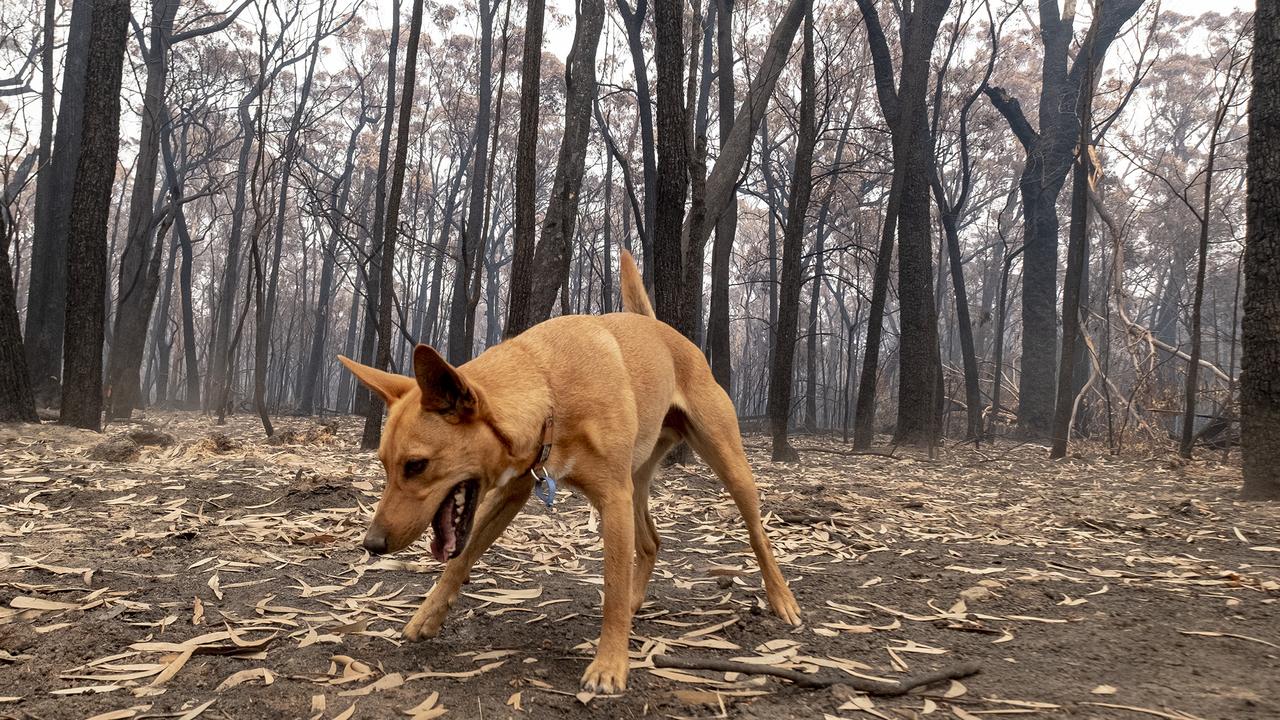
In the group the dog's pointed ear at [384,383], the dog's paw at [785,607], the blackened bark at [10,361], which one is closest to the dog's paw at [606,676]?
the dog's paw at [785,607]

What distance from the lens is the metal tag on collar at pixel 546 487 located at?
278 centimetres

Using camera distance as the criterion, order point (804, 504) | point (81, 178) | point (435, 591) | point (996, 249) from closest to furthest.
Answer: point (435, 591) → point (804, 504) → point (81, 178) → point (996, 249)

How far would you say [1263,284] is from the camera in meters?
6.70

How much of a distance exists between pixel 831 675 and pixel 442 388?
1.86m

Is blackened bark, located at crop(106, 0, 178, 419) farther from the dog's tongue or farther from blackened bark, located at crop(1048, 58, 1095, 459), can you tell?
blackened bark, located at crop(1048, 58, 1095, 459)

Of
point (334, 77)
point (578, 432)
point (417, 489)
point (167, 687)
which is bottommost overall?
point (167, 687)

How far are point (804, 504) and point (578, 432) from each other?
3832 mm

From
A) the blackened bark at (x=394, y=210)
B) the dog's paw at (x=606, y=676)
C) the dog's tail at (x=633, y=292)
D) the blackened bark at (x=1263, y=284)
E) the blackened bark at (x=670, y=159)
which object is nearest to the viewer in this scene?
the dog's paw at (x=606, y=676)

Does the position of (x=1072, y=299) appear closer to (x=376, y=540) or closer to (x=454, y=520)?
(x=454, y=520)

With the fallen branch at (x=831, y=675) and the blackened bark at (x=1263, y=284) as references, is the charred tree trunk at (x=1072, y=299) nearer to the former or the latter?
the blackened bark at (x=1263, y=284)

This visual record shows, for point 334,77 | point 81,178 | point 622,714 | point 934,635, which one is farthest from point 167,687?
point 334,77

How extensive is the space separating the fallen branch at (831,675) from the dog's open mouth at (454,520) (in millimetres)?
967

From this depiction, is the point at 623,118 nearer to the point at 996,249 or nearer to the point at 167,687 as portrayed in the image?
the point at 996,249

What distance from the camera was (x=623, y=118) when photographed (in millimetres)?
32594
